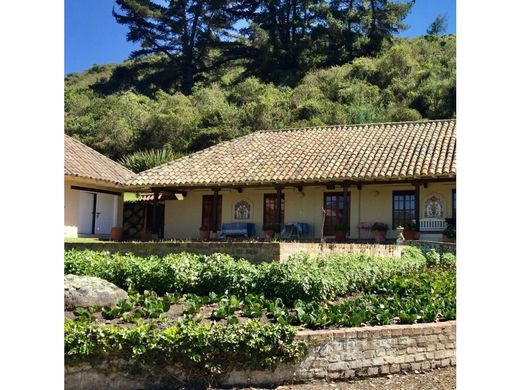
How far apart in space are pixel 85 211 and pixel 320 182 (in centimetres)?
654

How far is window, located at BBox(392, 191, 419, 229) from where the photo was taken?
51.4 ft

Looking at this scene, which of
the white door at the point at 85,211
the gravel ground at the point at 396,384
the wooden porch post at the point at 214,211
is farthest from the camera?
the wooden porch post at the point at 214,211

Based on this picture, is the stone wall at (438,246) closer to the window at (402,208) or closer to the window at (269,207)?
the window at (402,208)

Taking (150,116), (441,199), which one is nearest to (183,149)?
(150,116)

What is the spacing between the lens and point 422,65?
33.8 m

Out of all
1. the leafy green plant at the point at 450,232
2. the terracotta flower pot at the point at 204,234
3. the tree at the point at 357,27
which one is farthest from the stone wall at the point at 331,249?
the tree at the point at 357,27

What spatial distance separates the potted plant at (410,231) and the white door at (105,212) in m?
8.30

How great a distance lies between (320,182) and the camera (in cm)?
1549

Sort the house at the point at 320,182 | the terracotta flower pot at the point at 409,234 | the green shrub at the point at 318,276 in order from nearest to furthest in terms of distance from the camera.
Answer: the green shrub at the point at 318,276 → the terracotta flower pot at the point at 409,234 → the house at the point at 320,182

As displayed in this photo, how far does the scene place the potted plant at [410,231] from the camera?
1473cm

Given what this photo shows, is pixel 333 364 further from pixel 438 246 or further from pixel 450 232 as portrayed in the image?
pixel 450 232

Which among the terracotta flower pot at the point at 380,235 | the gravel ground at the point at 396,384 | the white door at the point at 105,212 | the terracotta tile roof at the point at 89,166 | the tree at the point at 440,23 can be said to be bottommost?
the gravel ground at the point at 396,384
